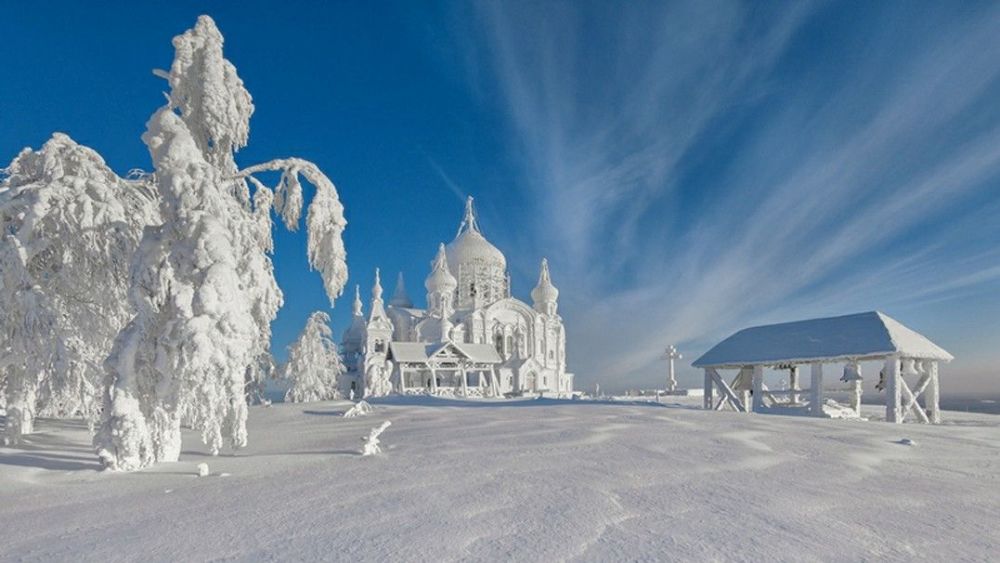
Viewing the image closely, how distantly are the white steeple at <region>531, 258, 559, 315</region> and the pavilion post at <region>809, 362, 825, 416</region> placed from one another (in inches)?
1816

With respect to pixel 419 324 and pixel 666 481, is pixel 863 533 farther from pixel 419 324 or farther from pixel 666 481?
pixel 419 324

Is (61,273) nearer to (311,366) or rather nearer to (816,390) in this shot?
(816,390)

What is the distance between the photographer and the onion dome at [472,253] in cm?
6366

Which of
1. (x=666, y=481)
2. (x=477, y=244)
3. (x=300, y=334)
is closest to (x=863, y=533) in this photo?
(x=666, y=481)

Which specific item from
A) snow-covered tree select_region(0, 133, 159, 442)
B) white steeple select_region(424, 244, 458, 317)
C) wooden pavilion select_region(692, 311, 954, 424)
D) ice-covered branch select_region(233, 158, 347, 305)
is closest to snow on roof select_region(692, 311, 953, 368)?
wooden pavilion select_region(692, 311, 954, 424)

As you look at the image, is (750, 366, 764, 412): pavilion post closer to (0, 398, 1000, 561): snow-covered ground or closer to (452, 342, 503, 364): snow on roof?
(0, 398, 1000, 561): snow-covered ground

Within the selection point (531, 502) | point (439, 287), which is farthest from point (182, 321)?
point (439, 287)

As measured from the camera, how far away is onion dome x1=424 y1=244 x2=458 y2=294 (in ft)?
188

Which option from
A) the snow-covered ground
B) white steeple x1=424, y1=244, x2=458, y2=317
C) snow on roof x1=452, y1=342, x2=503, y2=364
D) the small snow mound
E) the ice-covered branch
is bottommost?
the small snow mound

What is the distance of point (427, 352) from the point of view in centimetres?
4541

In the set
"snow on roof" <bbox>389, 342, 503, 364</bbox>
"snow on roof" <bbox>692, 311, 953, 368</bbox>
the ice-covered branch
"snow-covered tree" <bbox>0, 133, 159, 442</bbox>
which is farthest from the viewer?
"snow on roof" <bbox>389, 342, 503, 364</bbox>

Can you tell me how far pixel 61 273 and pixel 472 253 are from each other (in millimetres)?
54323

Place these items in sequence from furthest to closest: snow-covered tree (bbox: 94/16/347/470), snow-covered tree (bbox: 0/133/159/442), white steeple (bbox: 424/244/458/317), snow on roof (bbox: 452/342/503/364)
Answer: white steeple (bbox: 424/244/458/317)
snow on roof (bbox: 452/342/503/364)
snow-covered tree (bbox: 0/133/159/442)
snow-covered tree (bbox: 94/16/347/470)

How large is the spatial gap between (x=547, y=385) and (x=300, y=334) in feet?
91.0
